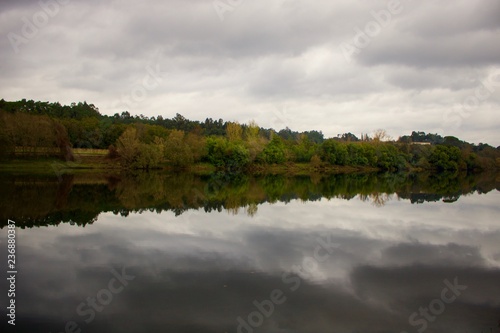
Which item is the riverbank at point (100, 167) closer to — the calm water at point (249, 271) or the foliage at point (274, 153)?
the foliage at point (274, 153)

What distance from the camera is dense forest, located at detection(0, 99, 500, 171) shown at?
2719 inches

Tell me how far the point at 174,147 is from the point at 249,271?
6828 cm

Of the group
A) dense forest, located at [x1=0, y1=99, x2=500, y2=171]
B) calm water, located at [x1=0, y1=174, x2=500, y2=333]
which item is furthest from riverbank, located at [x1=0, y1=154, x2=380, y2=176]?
calm water, located at [x1=0, y1=174, x2=500, y2=333]

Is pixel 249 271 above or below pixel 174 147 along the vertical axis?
below

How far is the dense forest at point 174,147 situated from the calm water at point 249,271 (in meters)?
46.4

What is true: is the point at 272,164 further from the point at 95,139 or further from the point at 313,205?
the point at 313,205

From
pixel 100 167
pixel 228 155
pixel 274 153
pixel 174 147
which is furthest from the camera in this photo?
pixel 274 153

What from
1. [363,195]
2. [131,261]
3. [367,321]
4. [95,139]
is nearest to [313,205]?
[363,195]

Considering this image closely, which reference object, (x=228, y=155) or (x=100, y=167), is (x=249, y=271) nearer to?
(x=100, y=167)

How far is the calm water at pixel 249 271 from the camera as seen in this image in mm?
10188

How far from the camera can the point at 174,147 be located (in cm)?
7975

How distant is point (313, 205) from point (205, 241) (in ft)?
51.7

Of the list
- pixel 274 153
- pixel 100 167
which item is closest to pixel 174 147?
pixel 100 167

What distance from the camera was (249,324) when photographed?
988cm
